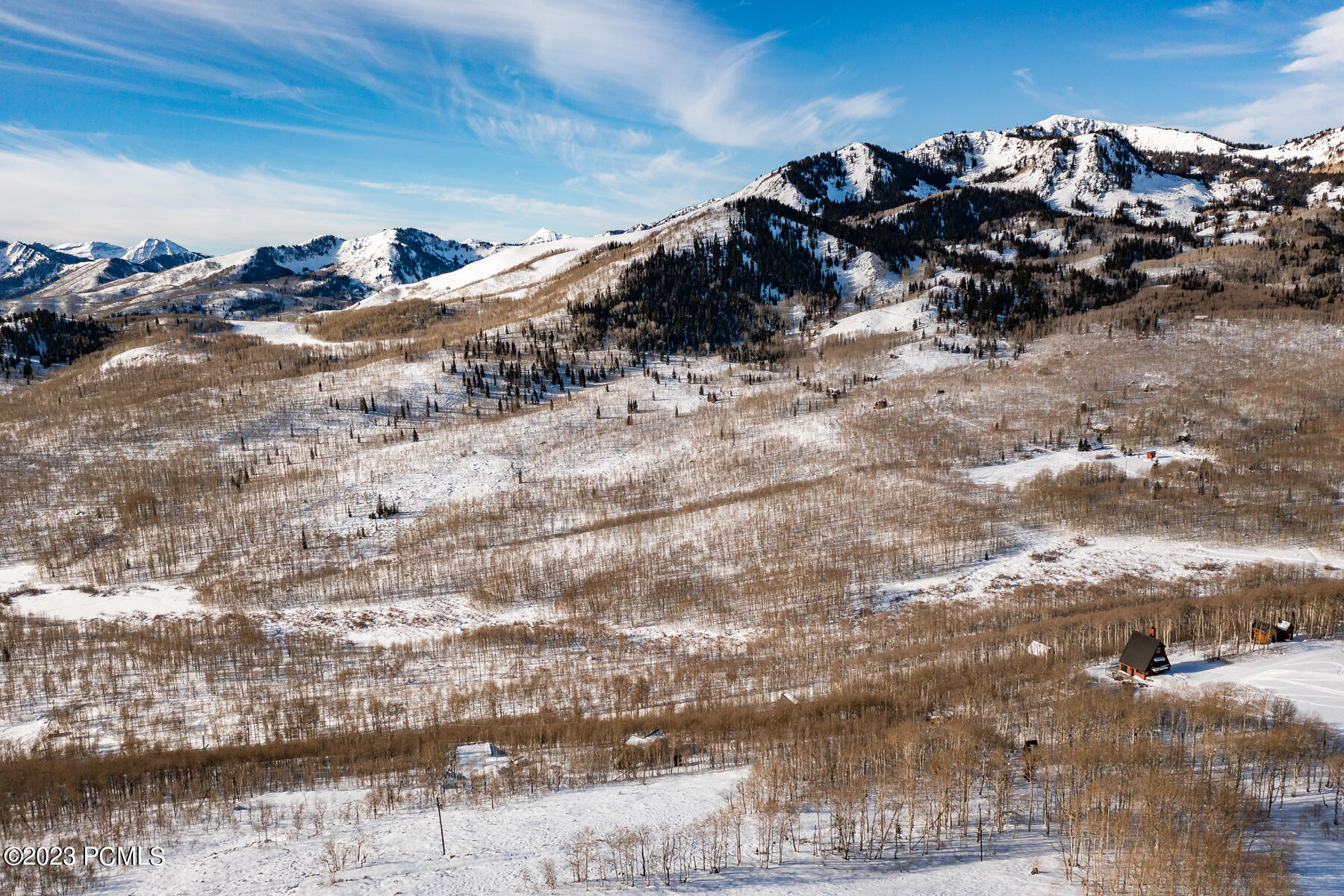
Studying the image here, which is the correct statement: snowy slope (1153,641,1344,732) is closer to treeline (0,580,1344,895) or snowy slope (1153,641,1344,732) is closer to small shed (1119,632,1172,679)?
small shed (1119,632,1172,679)

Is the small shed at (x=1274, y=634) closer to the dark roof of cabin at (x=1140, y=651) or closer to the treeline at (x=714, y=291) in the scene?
the dark roof of cabin at (x=1140, y=651)

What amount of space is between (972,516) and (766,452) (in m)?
18.1

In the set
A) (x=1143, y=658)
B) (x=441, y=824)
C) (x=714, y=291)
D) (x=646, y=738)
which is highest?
(x=714, y=291)

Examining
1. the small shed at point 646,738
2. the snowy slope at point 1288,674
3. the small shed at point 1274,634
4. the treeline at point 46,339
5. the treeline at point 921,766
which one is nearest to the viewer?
the treeline at point 921,766

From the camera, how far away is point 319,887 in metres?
12.1

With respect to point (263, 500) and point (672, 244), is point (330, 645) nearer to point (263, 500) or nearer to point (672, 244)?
point (263, 500)

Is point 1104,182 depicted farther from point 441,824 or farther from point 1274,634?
point 441,824

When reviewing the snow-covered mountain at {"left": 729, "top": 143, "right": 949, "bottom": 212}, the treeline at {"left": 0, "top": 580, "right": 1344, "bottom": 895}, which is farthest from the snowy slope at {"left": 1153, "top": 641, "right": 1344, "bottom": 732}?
the snow-covered mountain at {"left": 729, "top": 143, "right": 949, "bottom": 212}

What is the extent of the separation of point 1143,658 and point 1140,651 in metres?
0.27

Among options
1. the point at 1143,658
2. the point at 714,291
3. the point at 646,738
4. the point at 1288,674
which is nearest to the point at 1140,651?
the point at 1143,658

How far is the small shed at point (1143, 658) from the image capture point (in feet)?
68.3

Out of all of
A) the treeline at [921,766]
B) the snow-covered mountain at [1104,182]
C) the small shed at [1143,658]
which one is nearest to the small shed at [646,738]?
the treeline at [921,766]

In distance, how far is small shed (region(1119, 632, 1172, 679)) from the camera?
20.8 meters

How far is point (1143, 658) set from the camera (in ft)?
68.7
